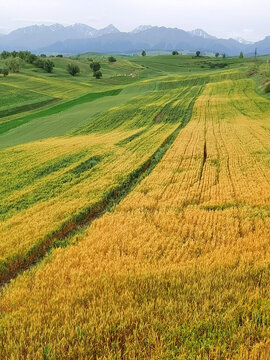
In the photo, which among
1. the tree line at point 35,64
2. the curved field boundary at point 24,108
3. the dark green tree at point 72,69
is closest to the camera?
the curved field boundary at point 24,108

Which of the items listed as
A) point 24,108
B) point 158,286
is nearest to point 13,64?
point 24,108

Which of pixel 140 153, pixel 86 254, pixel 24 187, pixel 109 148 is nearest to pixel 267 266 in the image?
pixel 86 254

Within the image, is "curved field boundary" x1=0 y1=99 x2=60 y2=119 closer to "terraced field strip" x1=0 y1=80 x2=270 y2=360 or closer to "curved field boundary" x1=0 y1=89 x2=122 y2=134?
"curved field boundary" x1=0 y1=89 x2=122 y2=134

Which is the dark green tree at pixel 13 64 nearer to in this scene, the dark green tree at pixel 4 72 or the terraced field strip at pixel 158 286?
the dark green tree at pixel 4 72

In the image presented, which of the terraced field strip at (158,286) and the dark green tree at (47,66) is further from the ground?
the dark green tree at (47,66)

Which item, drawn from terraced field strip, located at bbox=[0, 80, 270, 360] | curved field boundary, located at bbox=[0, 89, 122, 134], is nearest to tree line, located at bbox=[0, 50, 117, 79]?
curved field boundary, located at bbox=[0, 89, 122, 134]

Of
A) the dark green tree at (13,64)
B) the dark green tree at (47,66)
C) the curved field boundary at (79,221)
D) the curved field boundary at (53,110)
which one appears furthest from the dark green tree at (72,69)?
the curved field boundary at (79,221)
